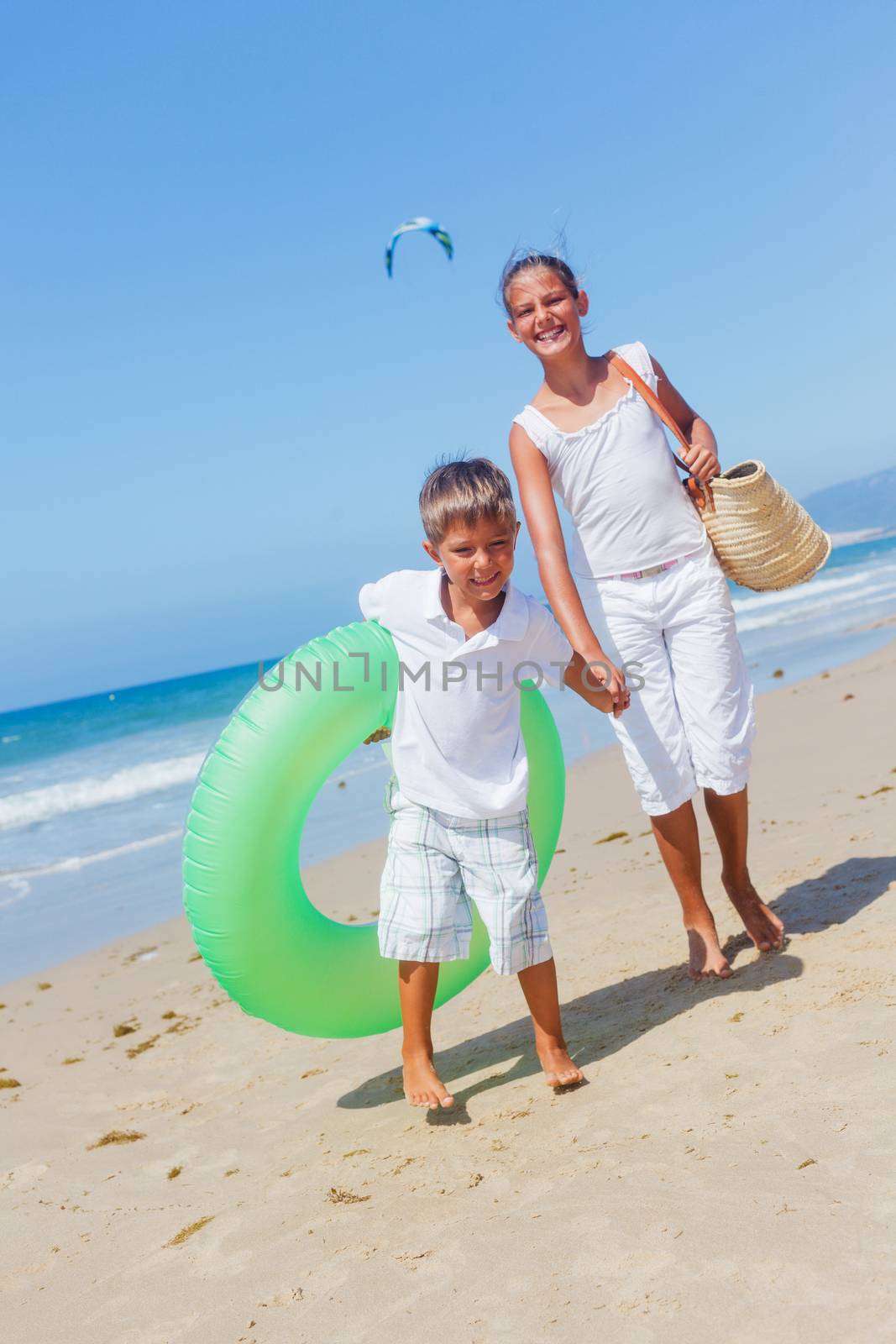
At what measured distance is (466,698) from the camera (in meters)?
2.86

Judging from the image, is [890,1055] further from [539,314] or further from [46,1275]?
[539,314]

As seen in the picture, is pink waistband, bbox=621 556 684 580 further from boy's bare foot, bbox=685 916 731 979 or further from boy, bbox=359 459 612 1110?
boy's bare foot, bbox=685 916 731 979

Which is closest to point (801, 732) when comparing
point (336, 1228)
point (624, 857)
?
point (624, 857)

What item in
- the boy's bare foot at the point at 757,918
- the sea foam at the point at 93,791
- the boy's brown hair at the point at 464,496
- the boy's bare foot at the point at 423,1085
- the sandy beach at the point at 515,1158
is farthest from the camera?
the sea foam at the point at 93,791

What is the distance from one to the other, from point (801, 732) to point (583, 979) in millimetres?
4107

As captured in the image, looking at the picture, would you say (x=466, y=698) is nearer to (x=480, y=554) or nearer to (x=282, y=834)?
(x=480, y=554)

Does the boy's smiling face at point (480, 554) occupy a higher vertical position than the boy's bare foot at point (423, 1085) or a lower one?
higher

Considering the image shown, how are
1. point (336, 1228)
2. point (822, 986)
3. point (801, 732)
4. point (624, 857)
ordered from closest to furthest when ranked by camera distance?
point (336, 1228) < point (822, 986) < point (624, 857) < point (801, 732)

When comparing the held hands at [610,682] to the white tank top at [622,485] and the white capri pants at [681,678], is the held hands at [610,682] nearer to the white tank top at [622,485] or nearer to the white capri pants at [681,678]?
the white capri pants at [681,678]

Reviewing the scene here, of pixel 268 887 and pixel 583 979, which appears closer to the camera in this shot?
pixel 268 887

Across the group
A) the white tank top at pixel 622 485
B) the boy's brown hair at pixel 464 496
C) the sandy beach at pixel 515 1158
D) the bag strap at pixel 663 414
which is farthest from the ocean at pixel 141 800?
the boy's brown hair at pixel 464 496

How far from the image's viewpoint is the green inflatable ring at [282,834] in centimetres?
293

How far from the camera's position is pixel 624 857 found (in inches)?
210

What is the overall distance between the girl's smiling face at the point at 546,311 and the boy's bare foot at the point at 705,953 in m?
1.76
